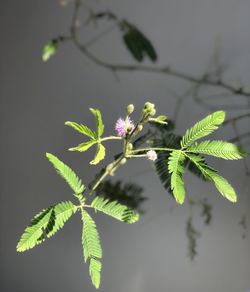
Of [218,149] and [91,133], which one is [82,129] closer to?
[91,133]

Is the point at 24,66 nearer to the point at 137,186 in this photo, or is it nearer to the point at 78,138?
the point at 78,138

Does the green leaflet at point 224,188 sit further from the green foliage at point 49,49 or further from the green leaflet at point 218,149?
the green foliage at point 49,49

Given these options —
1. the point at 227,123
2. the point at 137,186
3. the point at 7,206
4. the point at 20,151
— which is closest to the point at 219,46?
the point at 227,123

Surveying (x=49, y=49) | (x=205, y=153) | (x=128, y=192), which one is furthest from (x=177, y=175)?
(x=49, y=49)

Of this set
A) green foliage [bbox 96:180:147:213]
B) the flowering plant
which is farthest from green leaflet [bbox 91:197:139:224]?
green foliage [bbox 96:180:147:213]

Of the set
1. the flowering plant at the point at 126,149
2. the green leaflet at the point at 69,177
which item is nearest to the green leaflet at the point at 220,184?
the flowering plant at the point at 126,149
